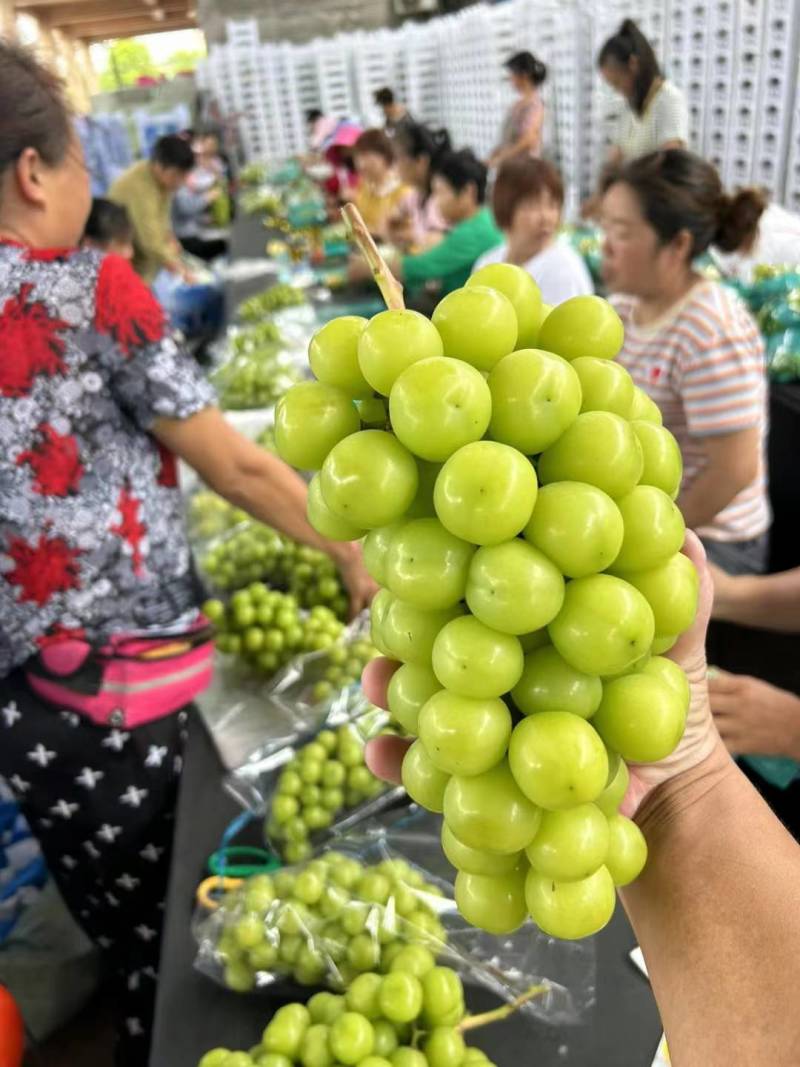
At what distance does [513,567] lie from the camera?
1.98 feet

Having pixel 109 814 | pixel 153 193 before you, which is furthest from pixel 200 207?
pixel 109 814

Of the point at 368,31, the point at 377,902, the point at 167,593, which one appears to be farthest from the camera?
the point at 368,31

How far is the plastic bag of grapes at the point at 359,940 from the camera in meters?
1.02

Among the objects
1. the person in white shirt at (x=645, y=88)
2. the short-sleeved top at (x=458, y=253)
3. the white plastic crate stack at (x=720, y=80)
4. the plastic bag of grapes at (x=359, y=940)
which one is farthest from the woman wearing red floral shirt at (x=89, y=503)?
the white plastic crate stack at (x=720, y=80)

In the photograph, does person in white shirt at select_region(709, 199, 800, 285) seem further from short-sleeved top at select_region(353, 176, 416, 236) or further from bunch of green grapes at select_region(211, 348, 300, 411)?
short-sleeved top at select_region(353, 176, 416, 236)

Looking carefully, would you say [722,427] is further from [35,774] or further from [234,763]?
[35,774]

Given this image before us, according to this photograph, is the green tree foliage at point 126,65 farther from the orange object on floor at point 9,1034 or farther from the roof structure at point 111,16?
the orange object on floor at point 9,1034

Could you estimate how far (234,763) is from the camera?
1.50 meters

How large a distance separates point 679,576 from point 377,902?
2.16ft

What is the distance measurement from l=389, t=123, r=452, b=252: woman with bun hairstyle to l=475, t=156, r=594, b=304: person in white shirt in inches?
73.0

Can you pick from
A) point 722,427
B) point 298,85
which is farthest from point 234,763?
point 298,85

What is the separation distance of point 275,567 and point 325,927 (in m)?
1.04

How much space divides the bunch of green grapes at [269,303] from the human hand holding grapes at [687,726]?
3449mm

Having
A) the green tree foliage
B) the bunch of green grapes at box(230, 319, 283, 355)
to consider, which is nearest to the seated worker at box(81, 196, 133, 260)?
the bunch of green grapes at box(230, 319, 283, 355)
